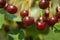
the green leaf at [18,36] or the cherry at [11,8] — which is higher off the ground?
the cherry at [11,8]

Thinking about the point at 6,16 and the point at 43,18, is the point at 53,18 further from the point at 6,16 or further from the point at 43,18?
the point at 6,16

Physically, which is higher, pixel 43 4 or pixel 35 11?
pixel 43 4

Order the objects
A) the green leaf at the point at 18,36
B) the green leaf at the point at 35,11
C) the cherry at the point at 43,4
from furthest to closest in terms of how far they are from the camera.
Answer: the green leaf at the point at 35,11 → the green leaf at the point at 18,36 → the cherry at the point at 43,4

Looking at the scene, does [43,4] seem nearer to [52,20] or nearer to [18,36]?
[52,20]

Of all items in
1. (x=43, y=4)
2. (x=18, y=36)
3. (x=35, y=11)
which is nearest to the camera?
(x=43, y=4)

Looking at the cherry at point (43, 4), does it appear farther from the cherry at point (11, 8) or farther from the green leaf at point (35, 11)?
the green leaf at point (35, 11)

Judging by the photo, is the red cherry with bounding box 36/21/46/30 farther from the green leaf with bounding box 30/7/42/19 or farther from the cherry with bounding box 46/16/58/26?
the green leaf with bounding box 30/7/42/19

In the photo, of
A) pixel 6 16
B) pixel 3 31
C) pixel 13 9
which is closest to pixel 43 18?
pixel 13 9

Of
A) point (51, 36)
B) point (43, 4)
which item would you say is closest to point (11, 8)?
point (43, 4)

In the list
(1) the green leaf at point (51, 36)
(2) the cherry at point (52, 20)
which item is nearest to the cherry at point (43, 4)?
(2) the cherry at point (52, 20)

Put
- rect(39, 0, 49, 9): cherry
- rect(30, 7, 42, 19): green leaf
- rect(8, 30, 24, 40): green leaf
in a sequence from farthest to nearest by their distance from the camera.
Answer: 1. rect(30, 7, 42, 19): green leaf
2. rect(8, 30, 24, 40): green leaf
3. rect(39, 0, 49, 9): cherry

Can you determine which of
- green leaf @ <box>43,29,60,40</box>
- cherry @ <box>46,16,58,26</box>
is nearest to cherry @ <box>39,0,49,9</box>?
cherry @ <box>46,16,58,26</box>
